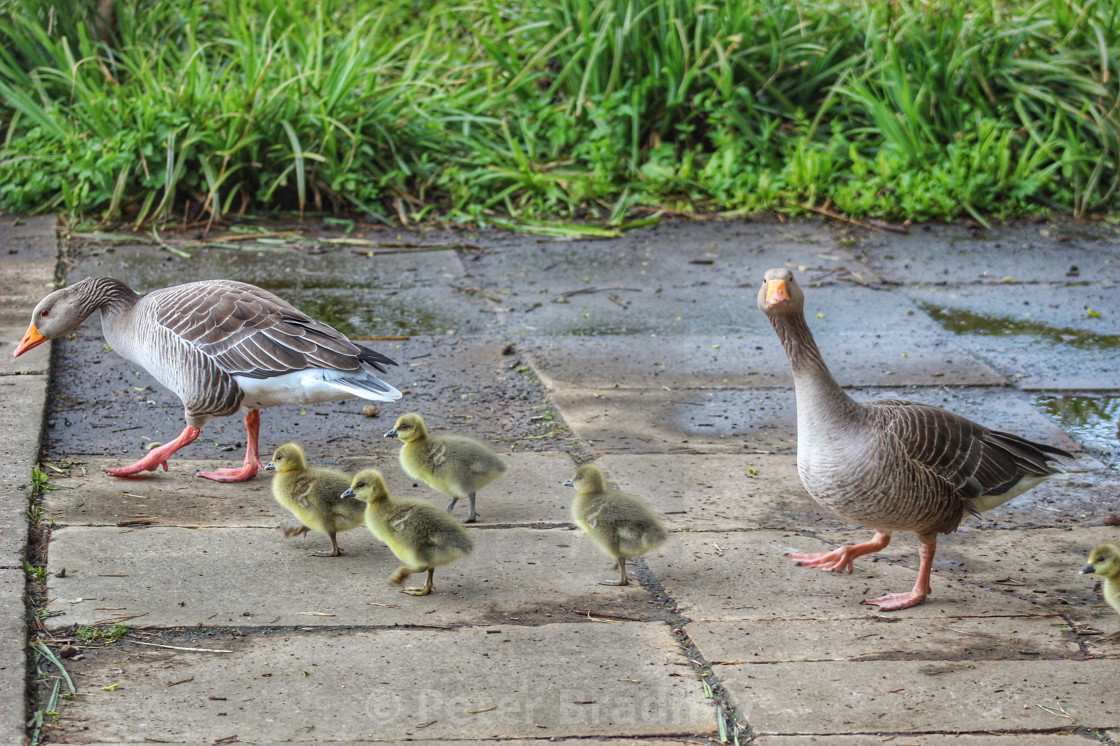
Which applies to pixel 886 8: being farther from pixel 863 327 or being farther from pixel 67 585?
pixel 67 585

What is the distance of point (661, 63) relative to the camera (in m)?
10.6

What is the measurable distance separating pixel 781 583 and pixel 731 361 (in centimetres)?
280

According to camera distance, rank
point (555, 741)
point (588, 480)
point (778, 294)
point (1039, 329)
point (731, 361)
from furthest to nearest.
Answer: point (1039, 329) < point (731, 361) < point (588, 480) < point (778, 294) < point (555, 741)

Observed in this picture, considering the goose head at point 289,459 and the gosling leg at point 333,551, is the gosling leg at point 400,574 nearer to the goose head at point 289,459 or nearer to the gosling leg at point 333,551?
the gosling leg at point 333,551

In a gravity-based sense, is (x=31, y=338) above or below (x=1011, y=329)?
above

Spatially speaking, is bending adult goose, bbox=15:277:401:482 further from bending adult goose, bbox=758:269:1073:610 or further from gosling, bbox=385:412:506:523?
bending adult goose, bbox=758:269:1073:610

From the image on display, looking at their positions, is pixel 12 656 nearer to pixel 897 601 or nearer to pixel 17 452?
pixel 17 452

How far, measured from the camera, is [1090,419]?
6.14 metres

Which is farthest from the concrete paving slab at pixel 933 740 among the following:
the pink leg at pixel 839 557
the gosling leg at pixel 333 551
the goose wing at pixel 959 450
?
the gosling leg at pixel 333 551

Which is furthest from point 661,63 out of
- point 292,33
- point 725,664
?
point 725,664

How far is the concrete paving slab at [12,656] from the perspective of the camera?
10.5 ft

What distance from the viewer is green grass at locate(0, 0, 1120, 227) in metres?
9.41

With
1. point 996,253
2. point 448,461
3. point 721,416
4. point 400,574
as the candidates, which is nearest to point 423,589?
point 400,574

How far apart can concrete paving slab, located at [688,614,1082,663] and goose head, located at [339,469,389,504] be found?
1292 mm
